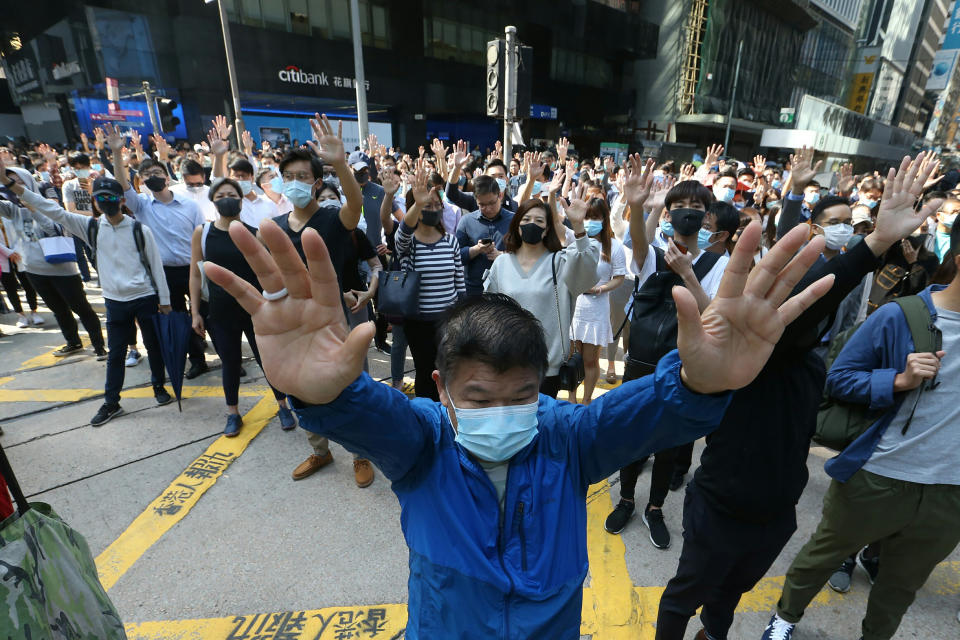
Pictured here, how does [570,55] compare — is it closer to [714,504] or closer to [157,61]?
[157,61]

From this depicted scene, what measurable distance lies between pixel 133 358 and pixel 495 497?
543 cm

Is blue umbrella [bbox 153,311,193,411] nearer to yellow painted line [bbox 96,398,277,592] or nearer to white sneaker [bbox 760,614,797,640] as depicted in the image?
yellow painted line [bbox 96,398,277,592]

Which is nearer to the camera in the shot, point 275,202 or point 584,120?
point 275,202

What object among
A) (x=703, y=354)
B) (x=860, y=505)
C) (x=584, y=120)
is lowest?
(x=860, y=505)

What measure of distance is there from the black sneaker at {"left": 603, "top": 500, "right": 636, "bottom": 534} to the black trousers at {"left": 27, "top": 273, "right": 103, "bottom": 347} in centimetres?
534

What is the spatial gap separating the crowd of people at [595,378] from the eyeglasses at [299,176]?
24mm

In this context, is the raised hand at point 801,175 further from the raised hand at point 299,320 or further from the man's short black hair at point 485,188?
the raised hand at point 299,320

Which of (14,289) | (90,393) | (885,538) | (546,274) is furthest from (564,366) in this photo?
(14,289)

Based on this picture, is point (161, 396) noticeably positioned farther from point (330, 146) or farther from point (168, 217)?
point (330, 146)

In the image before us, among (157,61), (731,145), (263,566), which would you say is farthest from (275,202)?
(731,145)

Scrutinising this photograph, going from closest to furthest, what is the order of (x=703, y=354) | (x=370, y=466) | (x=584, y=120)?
1. (x=703, y=354)
2. (x=370, y=466)
3. (x=584, y=120)

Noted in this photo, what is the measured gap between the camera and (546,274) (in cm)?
288

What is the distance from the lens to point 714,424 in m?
0.98

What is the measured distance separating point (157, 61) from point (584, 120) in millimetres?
23922
